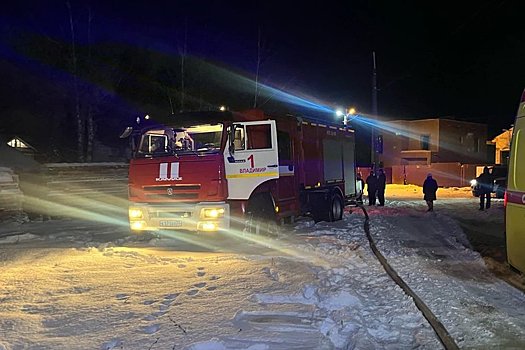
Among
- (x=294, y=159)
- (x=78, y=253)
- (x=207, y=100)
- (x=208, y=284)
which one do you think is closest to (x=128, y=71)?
(x=207, y=100)

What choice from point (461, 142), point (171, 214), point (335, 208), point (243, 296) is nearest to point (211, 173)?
point (171, 214)

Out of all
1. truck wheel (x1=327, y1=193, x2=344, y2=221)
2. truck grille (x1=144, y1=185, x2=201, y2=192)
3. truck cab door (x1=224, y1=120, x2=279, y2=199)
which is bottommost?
truck wheel (x1=327, y1=193, x2=344, y2=221)

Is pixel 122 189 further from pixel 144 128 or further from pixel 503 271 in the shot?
pixel 503 271

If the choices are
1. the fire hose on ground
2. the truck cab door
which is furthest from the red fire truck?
the fire hose on ground

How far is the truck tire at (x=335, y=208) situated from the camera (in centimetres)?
1487

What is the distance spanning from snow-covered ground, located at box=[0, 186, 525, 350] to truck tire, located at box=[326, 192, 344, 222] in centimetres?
356

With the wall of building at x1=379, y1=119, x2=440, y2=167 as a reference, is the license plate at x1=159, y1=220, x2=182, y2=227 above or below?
below

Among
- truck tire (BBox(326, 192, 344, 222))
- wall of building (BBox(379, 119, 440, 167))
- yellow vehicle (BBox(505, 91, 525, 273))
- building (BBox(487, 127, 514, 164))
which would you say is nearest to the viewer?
yellow vehicle (BBox(505, 91, 525, 273))

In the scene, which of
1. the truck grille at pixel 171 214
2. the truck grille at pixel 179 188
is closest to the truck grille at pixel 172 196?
the truck grille at pixel 179 188

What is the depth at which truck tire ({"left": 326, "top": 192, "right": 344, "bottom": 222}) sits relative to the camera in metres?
14.9

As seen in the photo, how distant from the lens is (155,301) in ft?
19.9

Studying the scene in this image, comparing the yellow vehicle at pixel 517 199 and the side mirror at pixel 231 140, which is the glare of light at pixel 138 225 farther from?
the yellow vehicle at pixel 517 199

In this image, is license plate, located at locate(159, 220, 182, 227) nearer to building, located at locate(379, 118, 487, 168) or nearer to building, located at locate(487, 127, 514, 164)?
building, located at locate(379, 118, 487, 168)

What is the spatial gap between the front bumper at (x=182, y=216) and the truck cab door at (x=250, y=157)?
21.7 inches
